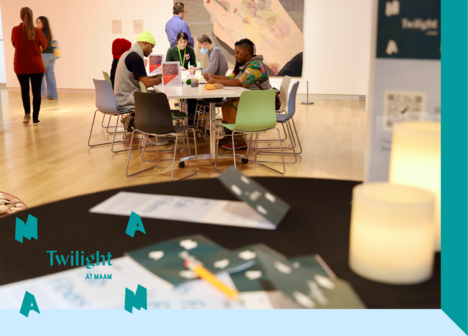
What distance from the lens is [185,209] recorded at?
1011 millimetres

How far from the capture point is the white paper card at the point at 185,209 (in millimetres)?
940

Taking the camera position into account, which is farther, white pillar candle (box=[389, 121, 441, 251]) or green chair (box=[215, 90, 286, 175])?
green chair (box=[215, 90, 286, 175])

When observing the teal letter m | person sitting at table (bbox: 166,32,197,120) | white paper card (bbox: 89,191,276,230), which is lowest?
the teal letter m

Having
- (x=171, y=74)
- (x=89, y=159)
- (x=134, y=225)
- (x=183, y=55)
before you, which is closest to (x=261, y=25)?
A: (x=183, y=55)

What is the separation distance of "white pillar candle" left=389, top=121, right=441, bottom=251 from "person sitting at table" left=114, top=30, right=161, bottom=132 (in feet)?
15.0

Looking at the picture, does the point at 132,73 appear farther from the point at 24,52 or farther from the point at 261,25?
the point at 261,25

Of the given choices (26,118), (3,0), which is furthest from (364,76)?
(3,0)

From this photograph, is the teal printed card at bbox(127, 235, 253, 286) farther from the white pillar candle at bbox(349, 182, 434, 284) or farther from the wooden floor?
the wooden floor

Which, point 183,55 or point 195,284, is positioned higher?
point 183,55

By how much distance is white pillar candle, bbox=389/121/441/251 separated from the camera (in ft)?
2.39

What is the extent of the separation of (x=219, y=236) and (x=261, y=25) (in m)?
9.58

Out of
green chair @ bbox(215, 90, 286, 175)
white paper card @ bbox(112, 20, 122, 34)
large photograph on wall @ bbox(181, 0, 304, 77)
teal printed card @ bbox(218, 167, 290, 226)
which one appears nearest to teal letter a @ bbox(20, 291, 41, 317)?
teal printed card @ bbox(218, 167, 290, 226)
